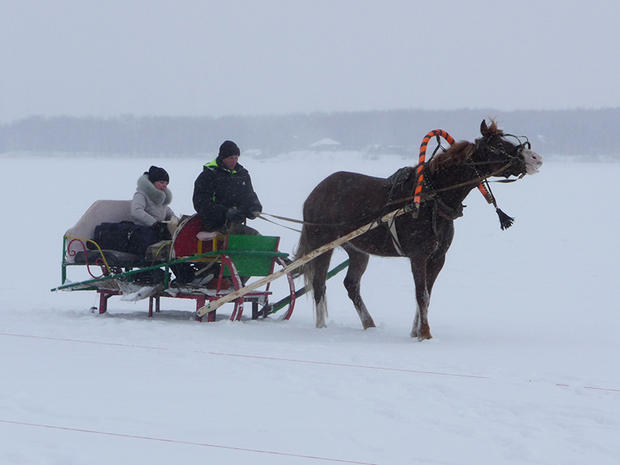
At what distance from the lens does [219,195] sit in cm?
829

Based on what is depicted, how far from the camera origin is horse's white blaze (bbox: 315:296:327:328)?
27.2 feet

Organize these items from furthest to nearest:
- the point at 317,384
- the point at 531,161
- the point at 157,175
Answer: the point at 157,175
the point at 531,161
the point at 317,384

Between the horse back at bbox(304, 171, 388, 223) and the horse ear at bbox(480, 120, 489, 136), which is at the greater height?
the horse ear at bbox(480, 120, 489, 136)

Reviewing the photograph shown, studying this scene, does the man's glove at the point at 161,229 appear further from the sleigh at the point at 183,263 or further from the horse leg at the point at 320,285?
the horse leg at the point at 320,285

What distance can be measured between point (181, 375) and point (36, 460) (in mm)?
1903

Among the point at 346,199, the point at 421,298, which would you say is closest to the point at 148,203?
the point at 346,199

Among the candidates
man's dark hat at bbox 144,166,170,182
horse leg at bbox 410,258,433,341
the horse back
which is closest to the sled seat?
man's dark hat at bbox 144,166,170,182

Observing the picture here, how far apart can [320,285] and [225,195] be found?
1197mm

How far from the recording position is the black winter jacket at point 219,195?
26.7 ft

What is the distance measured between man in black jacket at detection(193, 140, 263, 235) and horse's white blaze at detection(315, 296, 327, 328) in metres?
0.99

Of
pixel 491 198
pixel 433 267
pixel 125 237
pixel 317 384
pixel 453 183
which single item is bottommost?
pixel 317 384

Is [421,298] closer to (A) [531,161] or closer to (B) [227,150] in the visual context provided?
(A) [531,161]

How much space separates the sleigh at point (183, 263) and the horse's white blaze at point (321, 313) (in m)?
0.26

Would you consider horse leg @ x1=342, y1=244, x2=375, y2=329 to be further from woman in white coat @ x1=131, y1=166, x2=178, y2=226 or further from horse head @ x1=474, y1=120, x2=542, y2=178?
woman in white coat @ x1=131, y1=166, x2=178, y2=226
